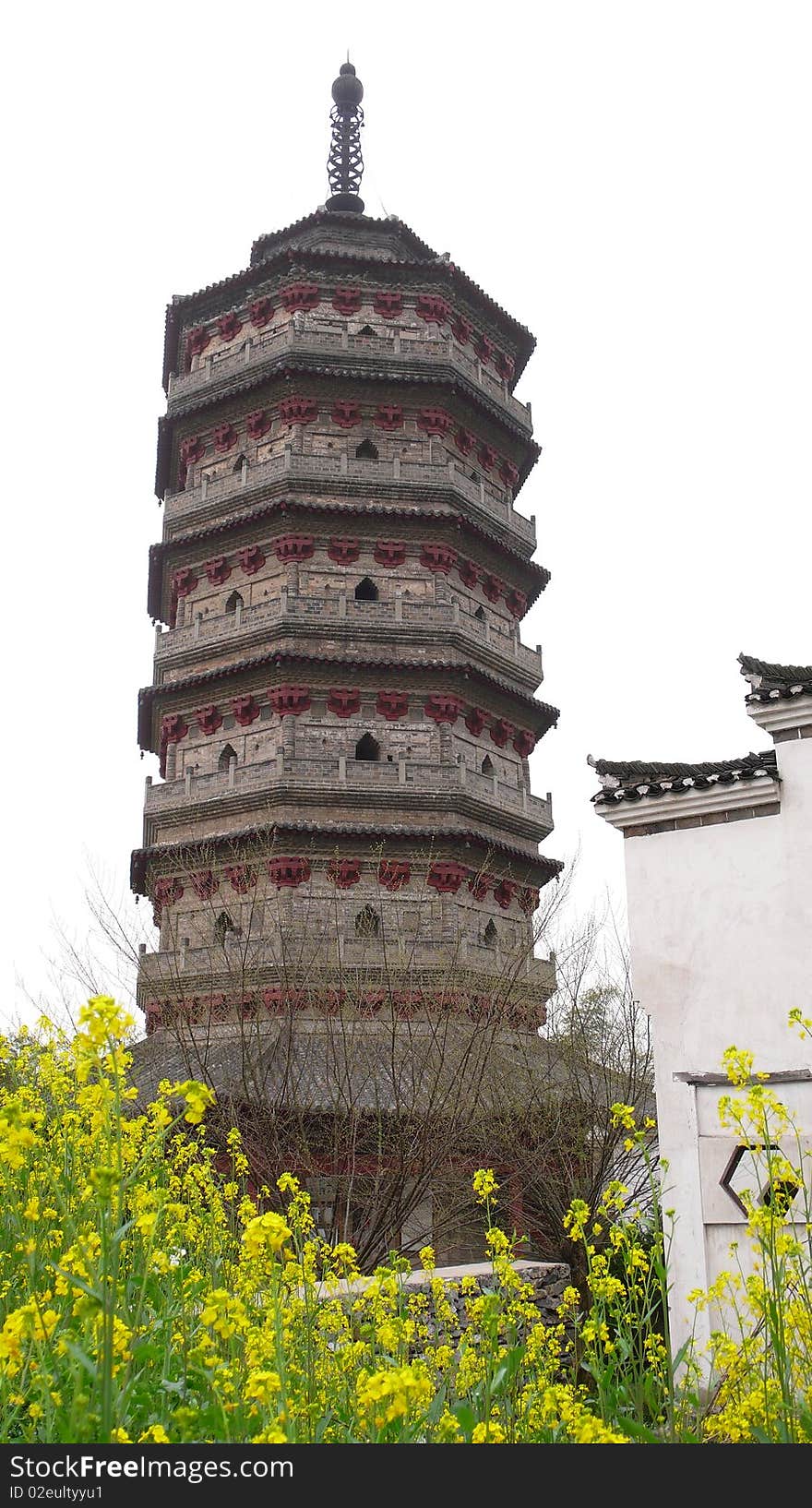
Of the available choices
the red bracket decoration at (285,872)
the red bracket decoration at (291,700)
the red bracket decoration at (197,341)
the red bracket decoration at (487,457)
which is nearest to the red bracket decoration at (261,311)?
the red bracket decoration at (197,341)

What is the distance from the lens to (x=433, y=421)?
2716 centimetres

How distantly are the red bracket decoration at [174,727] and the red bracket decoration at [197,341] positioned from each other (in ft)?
31.8

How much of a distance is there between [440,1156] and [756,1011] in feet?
15.5

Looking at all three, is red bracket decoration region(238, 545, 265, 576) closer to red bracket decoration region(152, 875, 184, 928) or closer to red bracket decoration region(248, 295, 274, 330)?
red bracket decoration region(248, 295, 274, 330)

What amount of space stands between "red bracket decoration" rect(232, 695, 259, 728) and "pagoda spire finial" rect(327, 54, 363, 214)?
16.7 meters

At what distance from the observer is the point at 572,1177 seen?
669 inches

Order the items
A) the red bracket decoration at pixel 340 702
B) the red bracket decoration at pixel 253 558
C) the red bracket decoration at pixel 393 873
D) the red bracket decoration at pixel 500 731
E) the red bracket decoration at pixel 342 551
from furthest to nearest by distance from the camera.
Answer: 1. the red bracket decoration at pixel 500 731
2. the red bracket decoration at pixel 253 558
3. the red bracket decoration at pixel 342 551
4. the red bracket decoration at pixel 340 702
5. the red bracket decoration at pixel 393 873

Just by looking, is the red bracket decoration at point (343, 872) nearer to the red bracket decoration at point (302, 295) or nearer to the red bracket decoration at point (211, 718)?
the red bracket decoration at point (211, 718)

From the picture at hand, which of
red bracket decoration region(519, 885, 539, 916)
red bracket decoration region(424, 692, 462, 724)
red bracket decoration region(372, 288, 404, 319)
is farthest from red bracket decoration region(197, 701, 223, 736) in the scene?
red bracket decoration region(372, 288, 404, 319)

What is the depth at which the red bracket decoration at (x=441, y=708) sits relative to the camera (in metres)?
24.7

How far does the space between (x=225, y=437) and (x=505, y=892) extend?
1262 cm

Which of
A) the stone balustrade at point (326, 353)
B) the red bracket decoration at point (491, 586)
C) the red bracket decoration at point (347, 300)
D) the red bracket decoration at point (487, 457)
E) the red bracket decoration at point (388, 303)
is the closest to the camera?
the stone balustrade at point (326, 353)

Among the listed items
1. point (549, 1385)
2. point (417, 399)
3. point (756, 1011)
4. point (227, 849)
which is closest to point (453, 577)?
point (417, 399)
